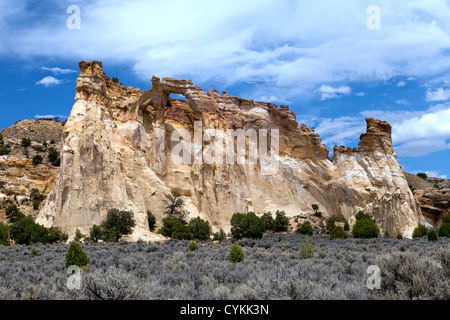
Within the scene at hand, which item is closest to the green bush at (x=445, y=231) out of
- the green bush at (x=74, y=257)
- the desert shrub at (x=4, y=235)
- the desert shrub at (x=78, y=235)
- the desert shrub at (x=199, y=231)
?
the desert shrub at (x=199, y=231)

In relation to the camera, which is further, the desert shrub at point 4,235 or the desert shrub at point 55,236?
the desert shrub at point 55,236

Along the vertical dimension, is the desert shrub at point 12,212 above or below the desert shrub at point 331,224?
above

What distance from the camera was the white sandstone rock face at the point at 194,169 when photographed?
3362cm

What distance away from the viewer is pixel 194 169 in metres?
43.0

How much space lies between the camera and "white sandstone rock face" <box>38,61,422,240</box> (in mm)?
33625

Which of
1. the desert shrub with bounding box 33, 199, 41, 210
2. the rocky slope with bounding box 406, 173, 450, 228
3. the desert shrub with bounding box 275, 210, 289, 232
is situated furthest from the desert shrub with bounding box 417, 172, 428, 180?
the desert shrub with bounding box 33, 199, 41, 210

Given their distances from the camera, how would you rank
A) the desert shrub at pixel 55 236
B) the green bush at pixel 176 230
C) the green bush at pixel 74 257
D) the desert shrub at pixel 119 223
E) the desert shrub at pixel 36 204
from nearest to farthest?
the green bush at pixel 74 257, the desert shrub at pixel 55 236, the green bush at pixel 176 230, the desert shrub at pixel 119 223, the desert shrub at pixel 36 204

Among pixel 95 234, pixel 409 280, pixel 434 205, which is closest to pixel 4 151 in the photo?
pixel 95 234

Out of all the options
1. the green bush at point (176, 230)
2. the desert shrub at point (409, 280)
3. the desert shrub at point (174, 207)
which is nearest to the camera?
the desert shrub at point (409, 280)

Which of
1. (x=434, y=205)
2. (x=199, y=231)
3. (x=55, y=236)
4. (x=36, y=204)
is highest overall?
(x=434, y=205)

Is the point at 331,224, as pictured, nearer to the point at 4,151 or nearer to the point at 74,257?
the point at 74,257

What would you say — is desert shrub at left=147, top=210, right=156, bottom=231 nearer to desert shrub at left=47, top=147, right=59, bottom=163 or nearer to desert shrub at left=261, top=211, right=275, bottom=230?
desert shrub at left=261, top=211, right=275, bottom=230

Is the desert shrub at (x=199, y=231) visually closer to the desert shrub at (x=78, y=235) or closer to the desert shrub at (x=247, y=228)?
the desert shrub at (x=247, y=228)
